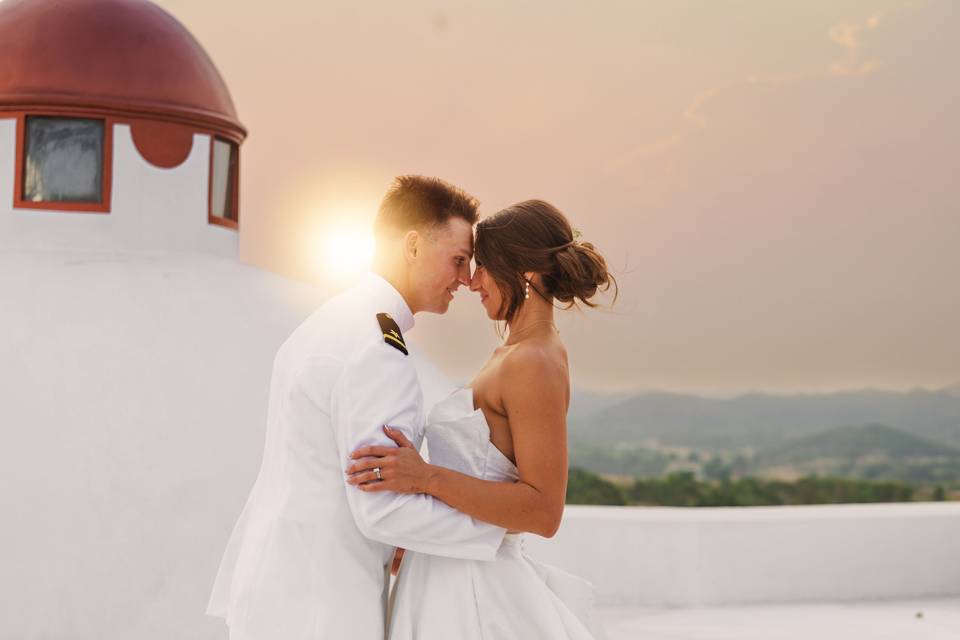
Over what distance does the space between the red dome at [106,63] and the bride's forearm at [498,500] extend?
5.29 metres

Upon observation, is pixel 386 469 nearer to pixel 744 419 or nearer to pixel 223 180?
pixel 223 180

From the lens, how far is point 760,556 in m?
8.12

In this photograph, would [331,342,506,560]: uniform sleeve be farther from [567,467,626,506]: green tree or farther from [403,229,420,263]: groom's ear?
[567,467,626,506]: green tree

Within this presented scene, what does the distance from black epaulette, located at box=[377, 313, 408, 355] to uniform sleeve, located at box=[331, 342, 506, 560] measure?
2 cm

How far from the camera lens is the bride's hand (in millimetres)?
2289

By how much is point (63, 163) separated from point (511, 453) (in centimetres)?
523

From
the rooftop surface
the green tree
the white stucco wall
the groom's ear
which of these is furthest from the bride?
the green tree

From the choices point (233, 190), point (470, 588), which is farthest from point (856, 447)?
point (470, 588)

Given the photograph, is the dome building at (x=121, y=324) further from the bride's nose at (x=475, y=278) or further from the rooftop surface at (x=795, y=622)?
the bride's nose at (x=475, y=278)

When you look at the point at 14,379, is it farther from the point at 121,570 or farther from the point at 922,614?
the point at 922,614

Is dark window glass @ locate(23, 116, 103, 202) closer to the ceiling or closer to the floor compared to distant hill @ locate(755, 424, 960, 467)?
closer to the ceiling

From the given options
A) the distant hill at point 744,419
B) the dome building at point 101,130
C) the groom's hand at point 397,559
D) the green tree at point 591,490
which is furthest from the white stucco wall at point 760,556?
the distant hill at point 744,419

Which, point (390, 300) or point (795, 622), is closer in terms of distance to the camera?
point (390, 300)

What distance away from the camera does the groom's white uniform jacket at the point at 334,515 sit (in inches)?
92.1
